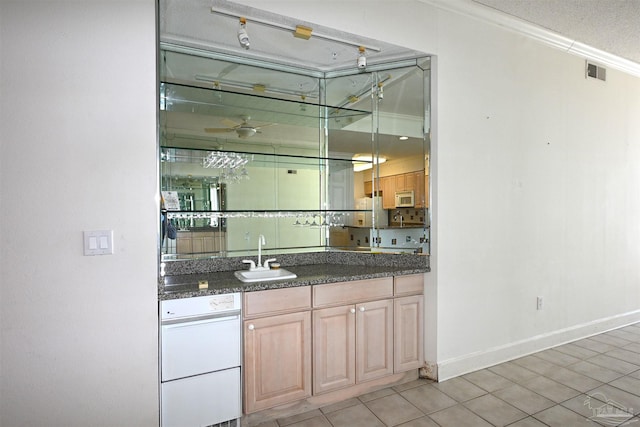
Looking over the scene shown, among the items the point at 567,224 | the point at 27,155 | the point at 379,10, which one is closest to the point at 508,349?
the point at 567,224

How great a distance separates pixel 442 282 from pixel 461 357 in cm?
71

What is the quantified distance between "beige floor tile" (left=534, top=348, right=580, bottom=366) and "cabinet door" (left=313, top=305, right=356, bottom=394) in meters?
2.03

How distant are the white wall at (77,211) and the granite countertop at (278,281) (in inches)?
8.0

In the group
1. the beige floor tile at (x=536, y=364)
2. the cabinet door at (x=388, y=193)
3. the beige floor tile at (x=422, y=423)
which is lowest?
the beige floor tile at (x=536, y=364)

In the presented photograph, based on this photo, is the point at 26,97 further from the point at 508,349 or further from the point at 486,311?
the point at 508,349

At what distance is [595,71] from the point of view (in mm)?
3705

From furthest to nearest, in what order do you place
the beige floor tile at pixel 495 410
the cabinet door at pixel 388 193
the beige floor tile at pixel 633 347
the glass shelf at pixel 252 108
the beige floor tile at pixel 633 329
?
the beige floor tile at pixel 633 329, the beige floor tile at pixel 633 347, the cabinet door at pixel 388 193, the glass shelf at pixel 252 108, the beige floor tile at pixel 495 410

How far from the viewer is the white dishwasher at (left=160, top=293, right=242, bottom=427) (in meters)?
1.88

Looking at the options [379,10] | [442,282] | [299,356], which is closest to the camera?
[299,356]

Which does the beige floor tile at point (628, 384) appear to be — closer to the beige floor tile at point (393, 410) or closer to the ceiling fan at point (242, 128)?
the beige floor tile at point (393, 410)

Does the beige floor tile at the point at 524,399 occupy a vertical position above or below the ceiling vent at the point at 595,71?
below

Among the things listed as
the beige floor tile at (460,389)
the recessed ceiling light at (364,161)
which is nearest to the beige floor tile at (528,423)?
the beige floor tile at (460,389)

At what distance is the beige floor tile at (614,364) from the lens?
289 centimetres

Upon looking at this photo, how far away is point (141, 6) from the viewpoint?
1.83 m
